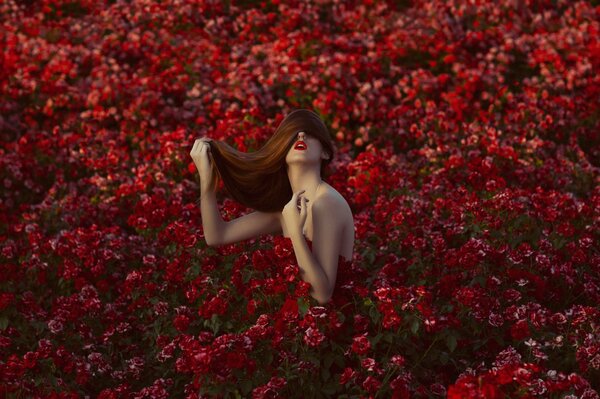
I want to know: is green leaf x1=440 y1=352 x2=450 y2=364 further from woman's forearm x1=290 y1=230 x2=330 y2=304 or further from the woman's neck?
the woman's neck

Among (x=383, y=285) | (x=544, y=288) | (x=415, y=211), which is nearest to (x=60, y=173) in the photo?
(x=415, y=211)

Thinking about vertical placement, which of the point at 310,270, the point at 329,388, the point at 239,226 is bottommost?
the point at 329,388

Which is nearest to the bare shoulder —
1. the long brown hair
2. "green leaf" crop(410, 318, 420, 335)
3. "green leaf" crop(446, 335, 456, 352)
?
the long brown hair

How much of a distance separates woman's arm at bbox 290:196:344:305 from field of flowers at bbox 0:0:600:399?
3.4 inches

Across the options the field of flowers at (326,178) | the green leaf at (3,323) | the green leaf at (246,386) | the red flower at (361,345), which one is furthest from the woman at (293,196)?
the green leaf at (3,323)

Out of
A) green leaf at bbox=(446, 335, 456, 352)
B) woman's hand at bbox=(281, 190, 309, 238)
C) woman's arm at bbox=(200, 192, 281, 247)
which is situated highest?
woman's hand at bbox=(281, 190, 309, 238)

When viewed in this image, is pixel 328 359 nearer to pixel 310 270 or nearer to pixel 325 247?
pixel 310 270

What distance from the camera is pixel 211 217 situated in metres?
4.41

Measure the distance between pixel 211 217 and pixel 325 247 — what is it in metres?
0.81

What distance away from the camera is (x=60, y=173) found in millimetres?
7688

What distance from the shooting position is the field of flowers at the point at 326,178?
3830mm

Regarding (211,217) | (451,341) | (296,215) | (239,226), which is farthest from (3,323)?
(451,341)

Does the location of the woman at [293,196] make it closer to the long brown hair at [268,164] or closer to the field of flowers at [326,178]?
the long brown hair at [268,164]

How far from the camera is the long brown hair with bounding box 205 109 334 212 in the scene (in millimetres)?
4121
